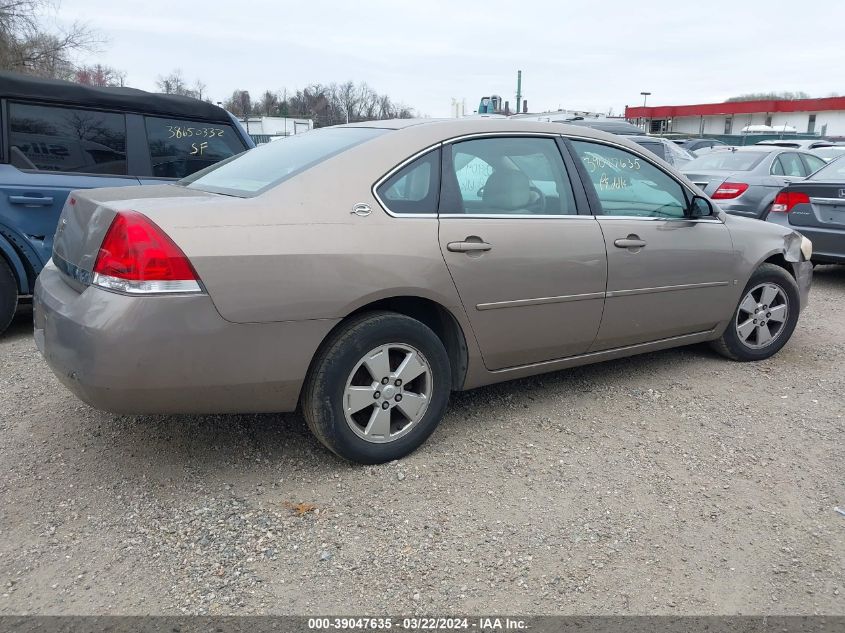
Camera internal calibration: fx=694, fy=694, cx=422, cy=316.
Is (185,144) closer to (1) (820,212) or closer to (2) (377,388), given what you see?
(2) (377,388)

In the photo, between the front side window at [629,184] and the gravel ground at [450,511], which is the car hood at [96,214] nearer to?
the gravel ground at [450,511]

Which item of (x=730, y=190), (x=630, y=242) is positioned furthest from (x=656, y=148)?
(x=630, y=242)

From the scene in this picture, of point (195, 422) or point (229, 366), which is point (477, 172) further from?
point (195, 422)

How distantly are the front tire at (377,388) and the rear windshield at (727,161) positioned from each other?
326 inches

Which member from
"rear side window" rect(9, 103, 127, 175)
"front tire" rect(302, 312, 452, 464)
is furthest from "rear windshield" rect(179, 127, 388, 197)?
"rear side window" rect(9, 103, 127, 175)

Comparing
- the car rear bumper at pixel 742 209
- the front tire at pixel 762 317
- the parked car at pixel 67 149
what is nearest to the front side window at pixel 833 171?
the car rear bumper at pixel 742 209

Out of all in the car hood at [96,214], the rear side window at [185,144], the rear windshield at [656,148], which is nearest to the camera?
the car hood at [96,214]

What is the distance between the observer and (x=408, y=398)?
3.20 m

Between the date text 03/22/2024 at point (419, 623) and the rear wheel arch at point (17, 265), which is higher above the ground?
the rear wheel arch at point (17, 265)

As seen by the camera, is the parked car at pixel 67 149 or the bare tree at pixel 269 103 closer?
the parked car at pixel 67 149

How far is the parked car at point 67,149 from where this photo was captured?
4.86 meters

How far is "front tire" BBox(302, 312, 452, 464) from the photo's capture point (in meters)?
2.98

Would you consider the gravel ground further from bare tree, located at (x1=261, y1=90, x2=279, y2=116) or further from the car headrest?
bare tree, located at (x1=261, y1=90, x2=279, y2=116)

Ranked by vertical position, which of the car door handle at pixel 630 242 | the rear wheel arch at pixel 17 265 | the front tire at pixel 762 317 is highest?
the car door handle at pixel 630 242
